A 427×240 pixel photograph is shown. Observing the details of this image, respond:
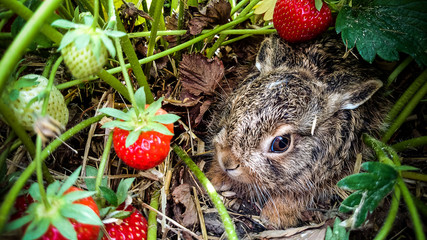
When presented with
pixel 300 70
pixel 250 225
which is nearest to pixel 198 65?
pixel 300 70

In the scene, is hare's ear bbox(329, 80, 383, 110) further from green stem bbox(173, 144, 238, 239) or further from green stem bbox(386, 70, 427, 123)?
green stem bbox(173, 144, 238, 239)

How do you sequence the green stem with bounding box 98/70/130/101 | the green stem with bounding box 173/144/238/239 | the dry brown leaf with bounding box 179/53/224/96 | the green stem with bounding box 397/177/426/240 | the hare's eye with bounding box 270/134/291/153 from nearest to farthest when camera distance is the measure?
the green stem with bounding box 397/177/426/240 → the green stem with bounding box 173/144/238/239 → the green stem with bounding box 98/70/130/101 → the hare's eye with bounding box 270/134/291/153 → the dry brown leaf with bounding box 179/53/224/96

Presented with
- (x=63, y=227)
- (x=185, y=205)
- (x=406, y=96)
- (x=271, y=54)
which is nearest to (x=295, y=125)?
(x=271, y=54)

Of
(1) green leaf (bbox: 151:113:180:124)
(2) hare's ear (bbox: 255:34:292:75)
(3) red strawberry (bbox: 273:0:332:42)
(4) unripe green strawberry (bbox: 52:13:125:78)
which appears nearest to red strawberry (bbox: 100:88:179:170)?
(1) green leaf (bbox: 151:113:180:124)

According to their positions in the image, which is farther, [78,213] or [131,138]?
[131,138]

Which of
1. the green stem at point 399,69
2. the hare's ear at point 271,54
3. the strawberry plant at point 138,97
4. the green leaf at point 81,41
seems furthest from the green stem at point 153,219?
the green stem at point 399,69

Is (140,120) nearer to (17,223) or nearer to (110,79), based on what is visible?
(110,79)

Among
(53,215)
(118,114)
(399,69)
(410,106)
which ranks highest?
(118,114)
